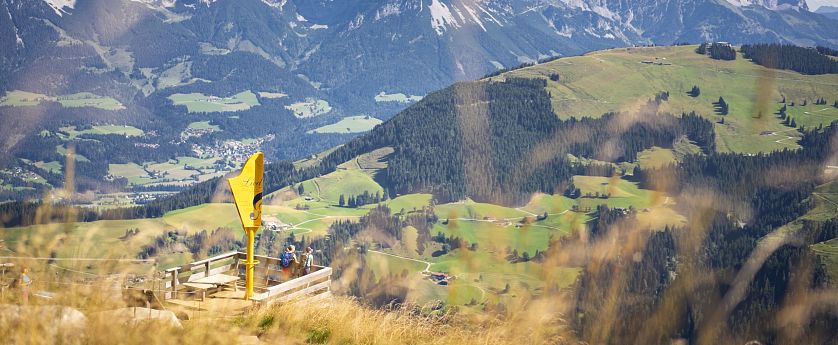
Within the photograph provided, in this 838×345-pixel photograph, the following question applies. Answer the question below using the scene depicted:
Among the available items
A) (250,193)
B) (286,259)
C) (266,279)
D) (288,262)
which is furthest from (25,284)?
(288,262)

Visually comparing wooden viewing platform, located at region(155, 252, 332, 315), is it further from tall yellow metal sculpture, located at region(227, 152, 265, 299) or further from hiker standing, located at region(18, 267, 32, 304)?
hiker standing, located at region(18, 267, 32, 304)

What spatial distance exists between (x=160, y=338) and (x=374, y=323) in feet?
18.4

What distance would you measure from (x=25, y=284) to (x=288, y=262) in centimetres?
956

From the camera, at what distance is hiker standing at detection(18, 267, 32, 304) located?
19.3 meters

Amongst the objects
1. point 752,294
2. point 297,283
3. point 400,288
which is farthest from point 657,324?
point 297,283

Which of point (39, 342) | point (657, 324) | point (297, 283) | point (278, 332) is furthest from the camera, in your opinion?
point (657, 324)

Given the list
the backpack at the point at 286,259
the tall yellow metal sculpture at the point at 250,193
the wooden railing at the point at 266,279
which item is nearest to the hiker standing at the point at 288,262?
the backpack at the point at 286,259

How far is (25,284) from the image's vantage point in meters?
21.0

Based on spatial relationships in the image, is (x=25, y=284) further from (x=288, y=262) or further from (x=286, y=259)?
(x=288, y=262)

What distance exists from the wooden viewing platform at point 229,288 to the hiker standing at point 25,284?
3188 millimetres

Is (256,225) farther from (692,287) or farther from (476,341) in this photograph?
(692,287)

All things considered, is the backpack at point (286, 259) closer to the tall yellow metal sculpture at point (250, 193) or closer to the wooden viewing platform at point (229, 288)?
the wooden viewing platform at point (229, 288)

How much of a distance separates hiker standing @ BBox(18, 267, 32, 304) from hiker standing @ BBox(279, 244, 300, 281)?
8.18m

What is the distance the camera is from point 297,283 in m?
25.7
